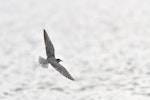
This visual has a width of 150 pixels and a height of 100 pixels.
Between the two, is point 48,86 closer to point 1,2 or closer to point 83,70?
point 83,70

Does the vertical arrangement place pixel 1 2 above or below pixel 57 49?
above

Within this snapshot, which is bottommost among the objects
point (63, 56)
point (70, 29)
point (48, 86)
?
point (48, 86)

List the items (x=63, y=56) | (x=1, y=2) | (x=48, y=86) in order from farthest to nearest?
(x=1, y=2) → (x=63, y=56) → (x=48, y=86)

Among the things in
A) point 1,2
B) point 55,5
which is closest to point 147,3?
point 55,5

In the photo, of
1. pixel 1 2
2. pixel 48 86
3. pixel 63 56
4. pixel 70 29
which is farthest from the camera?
pixel 1 2

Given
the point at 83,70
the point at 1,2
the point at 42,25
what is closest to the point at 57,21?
the point at 42,25

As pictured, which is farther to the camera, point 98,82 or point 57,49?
point 57,49
